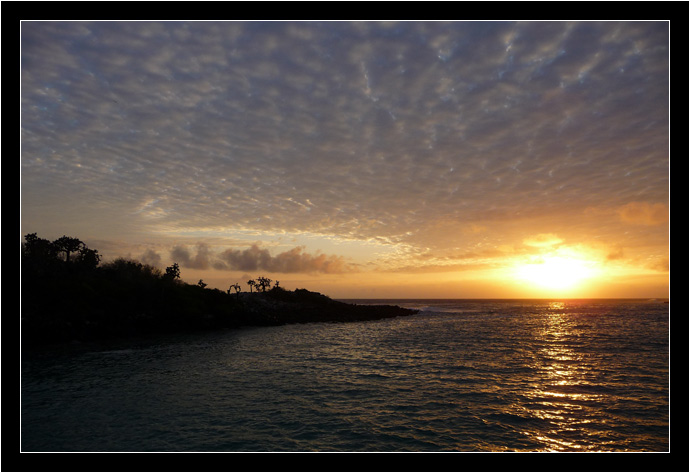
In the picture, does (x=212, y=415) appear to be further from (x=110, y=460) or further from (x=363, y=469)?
(x=363, y=469)

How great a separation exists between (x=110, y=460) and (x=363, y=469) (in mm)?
6457

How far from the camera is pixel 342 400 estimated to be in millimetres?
23594

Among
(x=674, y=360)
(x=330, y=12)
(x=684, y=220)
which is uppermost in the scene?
(x=330, y=12)

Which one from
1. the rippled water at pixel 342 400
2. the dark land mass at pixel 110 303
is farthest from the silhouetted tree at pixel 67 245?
the rippled water at pixel 342 400

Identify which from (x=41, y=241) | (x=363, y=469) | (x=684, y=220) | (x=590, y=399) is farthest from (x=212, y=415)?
(x=41, y=241)

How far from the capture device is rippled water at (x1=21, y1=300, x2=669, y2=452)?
683 inches

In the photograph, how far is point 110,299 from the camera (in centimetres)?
6009

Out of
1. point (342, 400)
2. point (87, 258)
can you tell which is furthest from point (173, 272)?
point (342, 400)

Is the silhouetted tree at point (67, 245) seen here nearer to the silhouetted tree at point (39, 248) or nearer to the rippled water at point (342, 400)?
the silhouetted tree at point (39, 248)

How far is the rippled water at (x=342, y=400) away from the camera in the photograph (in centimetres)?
1734

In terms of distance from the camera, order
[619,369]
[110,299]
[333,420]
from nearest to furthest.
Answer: [333,420] < [619,369] < [110,299]

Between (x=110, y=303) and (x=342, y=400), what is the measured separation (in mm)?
51822

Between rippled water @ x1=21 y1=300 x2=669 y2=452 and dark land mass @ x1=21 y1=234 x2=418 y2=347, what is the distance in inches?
419

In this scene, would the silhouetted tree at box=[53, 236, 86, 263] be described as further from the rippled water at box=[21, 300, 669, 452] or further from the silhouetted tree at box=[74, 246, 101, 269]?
the rippled water at box=[21, 300, 669, 452]
